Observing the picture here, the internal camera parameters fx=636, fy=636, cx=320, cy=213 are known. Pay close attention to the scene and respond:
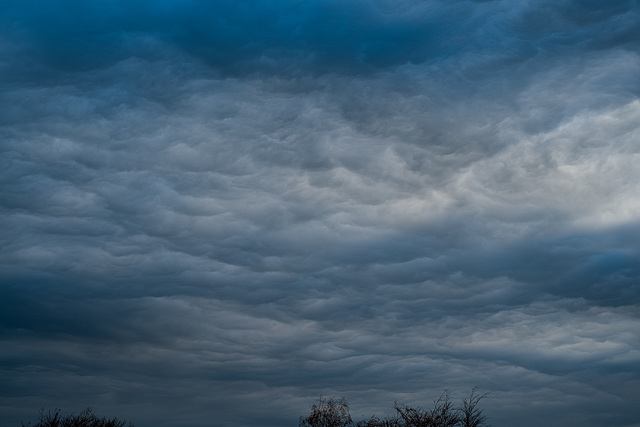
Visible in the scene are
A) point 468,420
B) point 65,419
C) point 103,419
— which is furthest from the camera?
point 103,419

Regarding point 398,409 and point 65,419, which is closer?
point 398,409

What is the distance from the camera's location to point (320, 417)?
65000 millimetres

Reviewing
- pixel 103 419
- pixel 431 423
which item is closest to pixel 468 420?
pixel 431 423

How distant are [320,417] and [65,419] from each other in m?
25.5

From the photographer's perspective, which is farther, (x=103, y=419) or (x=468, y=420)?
(x=103, y=419)

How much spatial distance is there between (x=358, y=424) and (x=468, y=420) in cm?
1417

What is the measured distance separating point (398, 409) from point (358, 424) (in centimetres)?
859

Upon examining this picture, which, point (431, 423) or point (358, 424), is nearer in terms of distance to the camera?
point (431, 423)

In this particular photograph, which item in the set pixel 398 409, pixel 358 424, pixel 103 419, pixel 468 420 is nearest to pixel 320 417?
pixel 358 424

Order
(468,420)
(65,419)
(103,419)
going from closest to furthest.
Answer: (468,420) < (65,419) < (103,419)

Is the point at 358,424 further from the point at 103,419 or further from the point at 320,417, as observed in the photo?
the point at 103,419

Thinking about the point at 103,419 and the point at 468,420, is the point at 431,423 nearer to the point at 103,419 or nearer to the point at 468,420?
the point at 468,420

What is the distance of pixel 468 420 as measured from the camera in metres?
55.2

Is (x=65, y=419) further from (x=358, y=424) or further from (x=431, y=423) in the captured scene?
(x=431, y=423)
